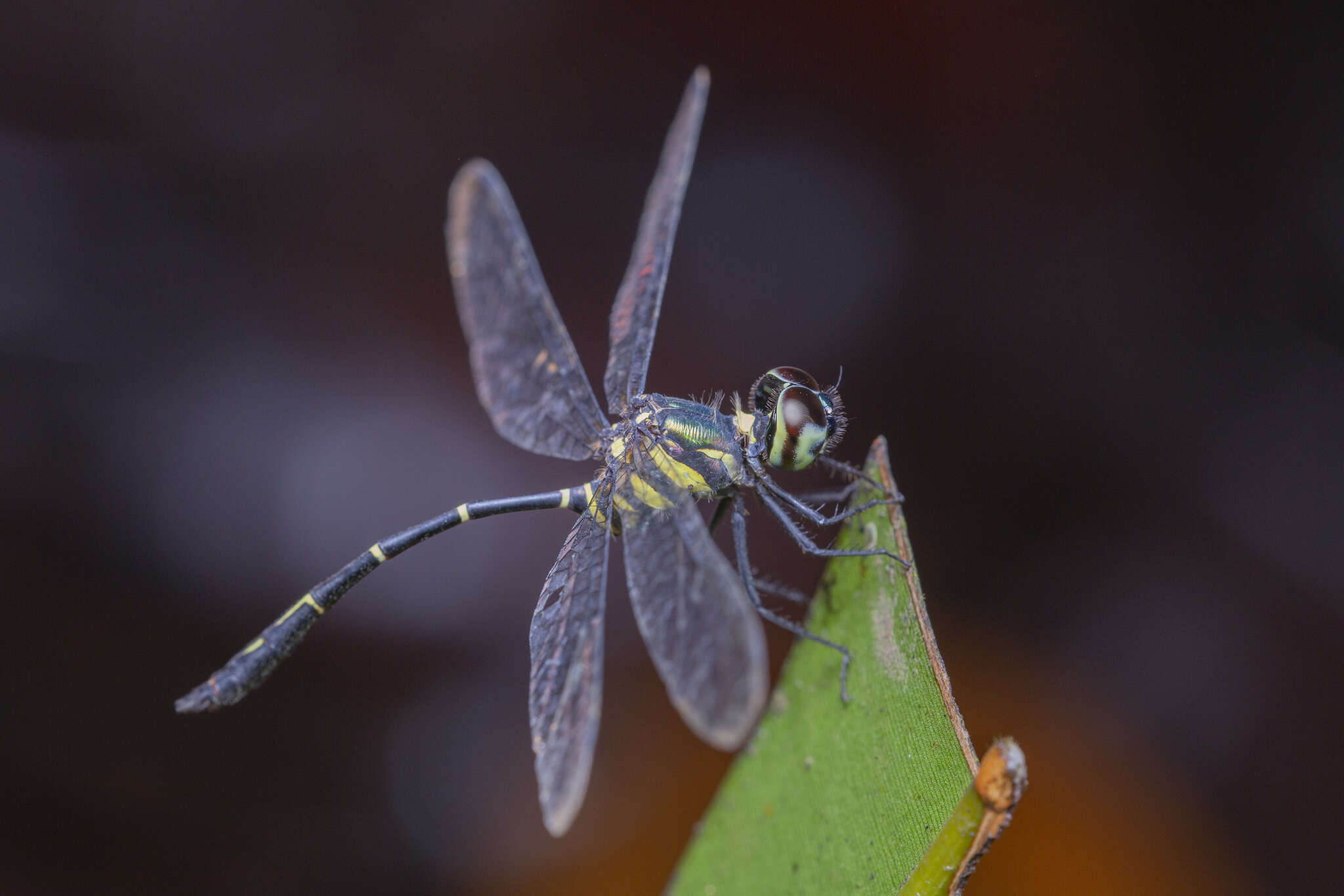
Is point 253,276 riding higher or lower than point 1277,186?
lower

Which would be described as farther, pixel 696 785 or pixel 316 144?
pixel 316 144

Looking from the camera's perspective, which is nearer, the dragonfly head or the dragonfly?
the dragonfly

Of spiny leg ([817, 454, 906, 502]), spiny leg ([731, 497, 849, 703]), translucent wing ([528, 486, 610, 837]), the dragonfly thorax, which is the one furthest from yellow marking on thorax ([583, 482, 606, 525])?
spiny leg ([817, 454, 906, 502])

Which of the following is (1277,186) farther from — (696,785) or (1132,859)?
(696,785)

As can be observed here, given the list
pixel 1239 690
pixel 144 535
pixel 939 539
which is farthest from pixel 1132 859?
pixel 144 535

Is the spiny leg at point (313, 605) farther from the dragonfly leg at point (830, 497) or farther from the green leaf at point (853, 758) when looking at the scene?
the green leaf at point (853, 758)

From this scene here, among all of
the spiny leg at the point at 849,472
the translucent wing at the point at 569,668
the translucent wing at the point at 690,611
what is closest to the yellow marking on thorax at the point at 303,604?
the translucent wing at the point at 569,668

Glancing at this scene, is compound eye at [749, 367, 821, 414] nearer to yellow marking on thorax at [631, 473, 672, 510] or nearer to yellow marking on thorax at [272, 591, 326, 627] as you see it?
yellow marking on thorax at [631, 473, 672, 510]

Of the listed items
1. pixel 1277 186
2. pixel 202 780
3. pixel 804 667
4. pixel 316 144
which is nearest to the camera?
pixel 804 667
